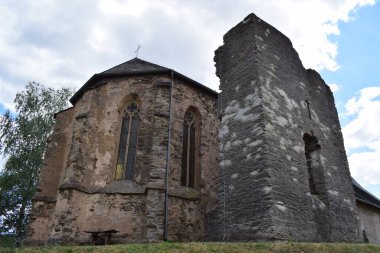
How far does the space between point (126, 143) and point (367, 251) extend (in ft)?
30.2

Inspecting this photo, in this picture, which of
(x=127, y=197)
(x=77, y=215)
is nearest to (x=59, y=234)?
(x=77, y=215)

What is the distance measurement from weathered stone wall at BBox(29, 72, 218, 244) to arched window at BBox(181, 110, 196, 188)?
345 mm

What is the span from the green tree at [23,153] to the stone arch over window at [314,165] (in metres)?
15.4

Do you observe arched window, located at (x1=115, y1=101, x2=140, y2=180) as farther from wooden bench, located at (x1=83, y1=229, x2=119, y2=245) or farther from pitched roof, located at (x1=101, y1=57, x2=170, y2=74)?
wooden bench, located at (x1=83, y1=229, x2=119, y2=245)

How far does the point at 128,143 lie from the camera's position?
12891 mm

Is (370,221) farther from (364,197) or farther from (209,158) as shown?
(209,158)

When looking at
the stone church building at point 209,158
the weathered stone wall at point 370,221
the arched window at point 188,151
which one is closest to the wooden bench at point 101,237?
the stone church building at point 209,158

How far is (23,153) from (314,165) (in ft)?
56.0

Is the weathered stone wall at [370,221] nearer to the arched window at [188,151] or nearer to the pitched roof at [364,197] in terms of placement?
the pitched roof at [364,197]

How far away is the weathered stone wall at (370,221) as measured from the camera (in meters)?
14.2

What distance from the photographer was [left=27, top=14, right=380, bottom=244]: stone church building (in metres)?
7.89

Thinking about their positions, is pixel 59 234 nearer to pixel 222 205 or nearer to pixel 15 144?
pixel 222 205

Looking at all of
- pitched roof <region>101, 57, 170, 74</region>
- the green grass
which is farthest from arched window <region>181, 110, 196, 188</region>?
the green grass

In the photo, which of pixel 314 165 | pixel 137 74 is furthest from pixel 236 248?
pixel 137 74
